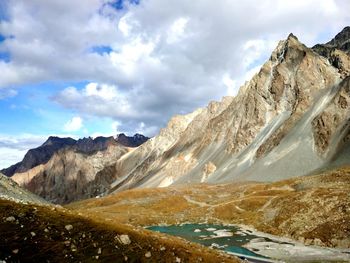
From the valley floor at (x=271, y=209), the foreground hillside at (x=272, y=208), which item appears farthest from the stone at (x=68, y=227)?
the foreground hillside at (x=272, y=208)

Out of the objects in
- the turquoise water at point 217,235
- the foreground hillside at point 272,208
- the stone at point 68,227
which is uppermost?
the stone at point 68,227

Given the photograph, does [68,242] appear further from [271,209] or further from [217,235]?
[271,209]

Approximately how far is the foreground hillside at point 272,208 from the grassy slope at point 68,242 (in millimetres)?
26681

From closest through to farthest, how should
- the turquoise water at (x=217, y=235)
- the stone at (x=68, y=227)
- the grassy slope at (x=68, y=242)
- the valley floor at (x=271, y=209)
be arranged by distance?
1. the grassy slope at (x=68, y=242)
2. the stone at (x=68, y=227)
3. the turquoise water at (x=217, y=235)
4. the valley floor at (x=271, y=209)

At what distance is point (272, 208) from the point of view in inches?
4439

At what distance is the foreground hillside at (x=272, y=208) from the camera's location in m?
75.8

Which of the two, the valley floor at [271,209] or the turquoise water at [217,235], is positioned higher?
the valley floor at [271,209]

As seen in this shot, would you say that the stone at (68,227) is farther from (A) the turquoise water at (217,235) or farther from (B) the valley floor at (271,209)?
(A) the turquoise water at (217,235)

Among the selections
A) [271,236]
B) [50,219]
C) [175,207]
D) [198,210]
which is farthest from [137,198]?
[50,219]

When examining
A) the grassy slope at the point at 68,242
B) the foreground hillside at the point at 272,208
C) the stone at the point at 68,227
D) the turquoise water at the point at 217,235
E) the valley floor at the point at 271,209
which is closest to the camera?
the grassy slope at the point at 68,242

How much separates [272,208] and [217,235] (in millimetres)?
26909

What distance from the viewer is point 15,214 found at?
3112 cm

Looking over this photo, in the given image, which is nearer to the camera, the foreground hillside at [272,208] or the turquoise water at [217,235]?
the turquoise water at [217,235]

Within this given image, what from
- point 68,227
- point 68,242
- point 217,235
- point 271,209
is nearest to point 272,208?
point 271,209
